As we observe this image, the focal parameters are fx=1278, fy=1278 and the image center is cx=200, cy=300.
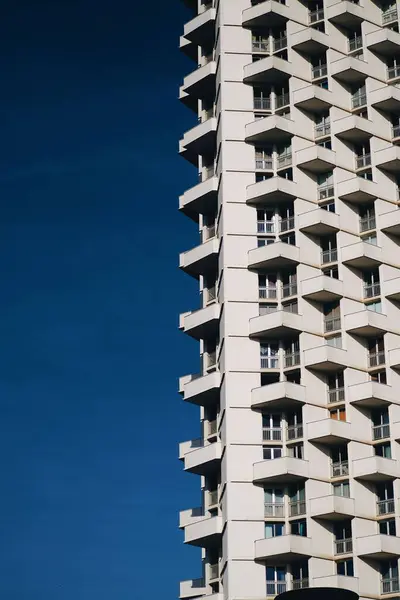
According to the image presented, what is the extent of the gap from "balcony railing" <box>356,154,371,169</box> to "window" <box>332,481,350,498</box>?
20.4 m

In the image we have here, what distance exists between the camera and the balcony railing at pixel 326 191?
77.5 metres

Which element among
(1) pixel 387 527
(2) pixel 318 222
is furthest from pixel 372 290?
(1) pixel 387 527

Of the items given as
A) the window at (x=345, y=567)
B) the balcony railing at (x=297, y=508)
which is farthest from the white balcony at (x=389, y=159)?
the window at (x=345, y=567)

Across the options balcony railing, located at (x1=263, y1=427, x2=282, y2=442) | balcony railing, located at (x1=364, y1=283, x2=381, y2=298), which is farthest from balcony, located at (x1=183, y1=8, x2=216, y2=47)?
balcony railing, located at (x1=263, y1=427, x2=282, y2=442)

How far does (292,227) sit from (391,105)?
10.6 metres

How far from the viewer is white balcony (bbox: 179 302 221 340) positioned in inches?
2958

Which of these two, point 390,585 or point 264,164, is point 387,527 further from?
point 264,164

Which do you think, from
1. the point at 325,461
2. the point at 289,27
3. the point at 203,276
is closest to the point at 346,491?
the point at 325,461

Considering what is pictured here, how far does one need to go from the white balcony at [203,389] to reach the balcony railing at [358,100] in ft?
65.0

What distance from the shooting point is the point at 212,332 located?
252 ft

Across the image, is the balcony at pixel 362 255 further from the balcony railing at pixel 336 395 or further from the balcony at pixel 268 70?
the balcony at pixel 268 70

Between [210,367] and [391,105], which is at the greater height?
[391,105]

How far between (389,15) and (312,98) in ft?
29.5

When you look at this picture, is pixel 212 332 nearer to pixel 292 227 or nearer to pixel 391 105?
pixel 292 227
